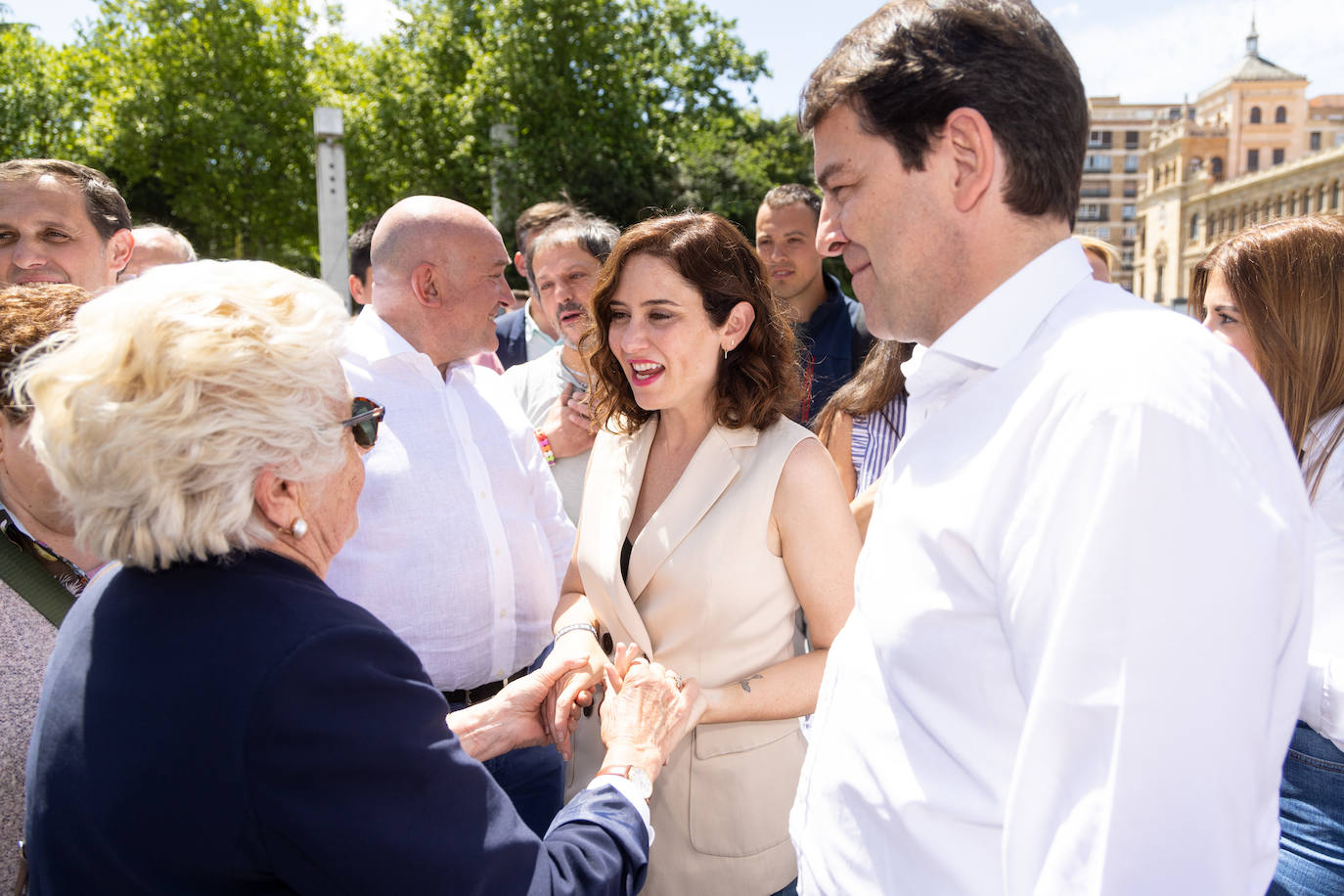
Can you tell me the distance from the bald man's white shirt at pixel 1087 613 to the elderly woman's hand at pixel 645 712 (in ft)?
2.29

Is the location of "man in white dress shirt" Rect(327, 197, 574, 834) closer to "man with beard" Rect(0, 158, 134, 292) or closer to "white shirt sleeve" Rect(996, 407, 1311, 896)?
"man with beard" Rect(0, 158, 134, 292)

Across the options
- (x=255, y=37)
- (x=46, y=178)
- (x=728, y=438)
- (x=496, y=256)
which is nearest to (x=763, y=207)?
(x=496, y=256)

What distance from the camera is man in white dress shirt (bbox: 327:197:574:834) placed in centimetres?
270

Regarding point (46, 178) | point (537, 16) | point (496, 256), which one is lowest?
point (496, 256)

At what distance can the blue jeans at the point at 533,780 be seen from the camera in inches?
108

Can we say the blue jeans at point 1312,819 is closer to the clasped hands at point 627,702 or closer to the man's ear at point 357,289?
the clasped hands at point 627,702

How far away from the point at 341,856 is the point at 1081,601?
1.00 metres

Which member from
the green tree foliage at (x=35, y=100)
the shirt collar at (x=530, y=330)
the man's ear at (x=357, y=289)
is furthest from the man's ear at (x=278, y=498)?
the green tree foliage at (x=35, y=100)

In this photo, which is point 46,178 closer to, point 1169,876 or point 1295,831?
point 1169,876

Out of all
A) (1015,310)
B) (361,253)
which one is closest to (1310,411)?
(1015,310)

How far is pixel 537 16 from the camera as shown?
67.8ft

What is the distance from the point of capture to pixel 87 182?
129 inches

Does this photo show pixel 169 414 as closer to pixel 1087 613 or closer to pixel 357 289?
pixel 1087 613

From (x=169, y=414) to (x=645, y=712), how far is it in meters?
1.14
